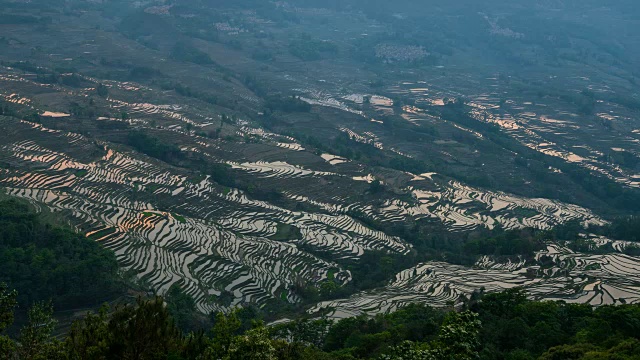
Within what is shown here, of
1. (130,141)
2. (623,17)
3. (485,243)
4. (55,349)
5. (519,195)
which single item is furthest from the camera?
(623,17)

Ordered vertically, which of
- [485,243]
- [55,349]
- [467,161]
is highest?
[55,349]

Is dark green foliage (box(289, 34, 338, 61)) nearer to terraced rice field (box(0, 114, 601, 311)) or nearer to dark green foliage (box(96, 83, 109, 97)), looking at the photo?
dark green foliage (box(96, 83, 109, 97))

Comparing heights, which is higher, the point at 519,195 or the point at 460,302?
the point at 460,302

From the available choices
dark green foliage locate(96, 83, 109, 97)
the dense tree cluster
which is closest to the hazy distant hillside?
dark green foliage locate(96, 83, 109, 97)

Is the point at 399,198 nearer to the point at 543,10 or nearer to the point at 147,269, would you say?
the point at 147,269

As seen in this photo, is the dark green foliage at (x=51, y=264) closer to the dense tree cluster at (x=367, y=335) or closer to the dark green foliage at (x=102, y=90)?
the dense tree cluster at (x=367, y=335)

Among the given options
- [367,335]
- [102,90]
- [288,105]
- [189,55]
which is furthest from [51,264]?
[189,55]

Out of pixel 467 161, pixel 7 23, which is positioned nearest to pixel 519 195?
pixel 467 161

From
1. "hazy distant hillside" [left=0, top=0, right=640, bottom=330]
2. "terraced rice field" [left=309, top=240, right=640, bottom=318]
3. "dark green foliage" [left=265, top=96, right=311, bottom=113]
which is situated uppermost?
"terraced rice field" [left=309, top=240, right=640, bottom=318]
